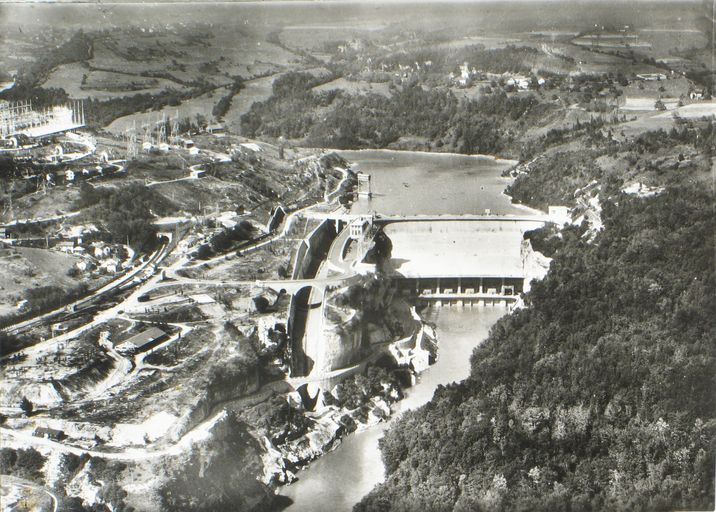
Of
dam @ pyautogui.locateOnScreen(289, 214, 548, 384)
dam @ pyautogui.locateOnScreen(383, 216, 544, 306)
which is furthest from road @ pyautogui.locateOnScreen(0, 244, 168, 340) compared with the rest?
dam @ pyautogui.locateOnScreen(383, 216, 544, 306)

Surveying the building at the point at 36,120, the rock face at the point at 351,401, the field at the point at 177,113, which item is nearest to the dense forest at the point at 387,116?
the field at the point at 177,113

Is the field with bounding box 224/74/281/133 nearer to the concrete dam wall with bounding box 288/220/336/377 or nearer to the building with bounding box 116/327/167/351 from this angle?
the concrete dam wall with bounding box 288/220/336/377

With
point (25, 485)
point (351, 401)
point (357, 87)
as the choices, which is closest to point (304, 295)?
point (351, 401)

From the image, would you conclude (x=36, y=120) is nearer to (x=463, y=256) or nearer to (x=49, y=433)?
(x=463, y=256)

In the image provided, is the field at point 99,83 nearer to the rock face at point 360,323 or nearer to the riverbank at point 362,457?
the rock face at point 360,323

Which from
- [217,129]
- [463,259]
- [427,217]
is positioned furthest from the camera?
[217,129]
